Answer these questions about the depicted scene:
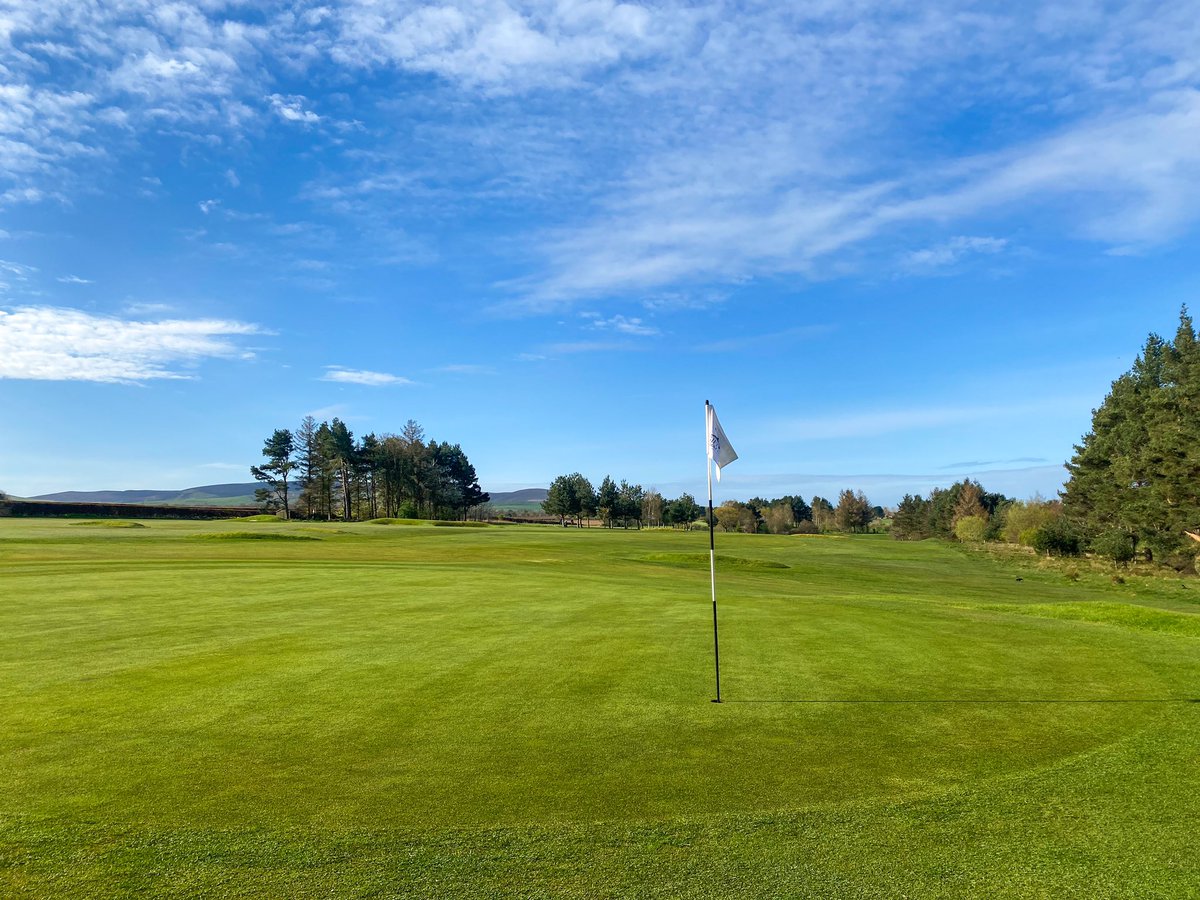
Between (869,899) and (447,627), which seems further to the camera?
(447,627)

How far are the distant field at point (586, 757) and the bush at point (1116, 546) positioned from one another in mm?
56339

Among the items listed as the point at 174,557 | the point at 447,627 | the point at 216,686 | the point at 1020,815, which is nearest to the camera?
the point at 1020,815

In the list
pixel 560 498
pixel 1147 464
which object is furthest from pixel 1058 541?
pixel 560 498

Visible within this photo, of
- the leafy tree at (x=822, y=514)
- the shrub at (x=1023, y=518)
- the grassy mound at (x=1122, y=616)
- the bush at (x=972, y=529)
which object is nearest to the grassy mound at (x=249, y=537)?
the grassy mound at (x=1122, y=616)

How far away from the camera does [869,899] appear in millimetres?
4680

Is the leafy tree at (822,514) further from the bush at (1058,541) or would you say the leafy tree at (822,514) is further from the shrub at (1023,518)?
the bush at (1058,541)

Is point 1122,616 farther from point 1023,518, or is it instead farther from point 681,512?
point 681,512

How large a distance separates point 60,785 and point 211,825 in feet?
5.91

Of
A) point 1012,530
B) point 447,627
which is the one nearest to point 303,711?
point 447,627

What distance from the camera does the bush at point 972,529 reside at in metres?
103

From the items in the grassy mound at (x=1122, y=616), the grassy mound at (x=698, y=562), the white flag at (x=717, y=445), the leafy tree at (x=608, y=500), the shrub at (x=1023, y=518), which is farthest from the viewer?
the leafy tree at (x=608, y=500)

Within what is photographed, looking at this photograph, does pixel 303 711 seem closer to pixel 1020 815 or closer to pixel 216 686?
A: pixel 216 686

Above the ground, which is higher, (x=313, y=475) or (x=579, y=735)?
(x=313, y=475)

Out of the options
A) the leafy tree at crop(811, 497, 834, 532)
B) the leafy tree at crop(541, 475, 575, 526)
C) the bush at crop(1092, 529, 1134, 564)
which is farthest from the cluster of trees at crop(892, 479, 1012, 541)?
the leafy tree at crop(541, 475, 575, 526)
